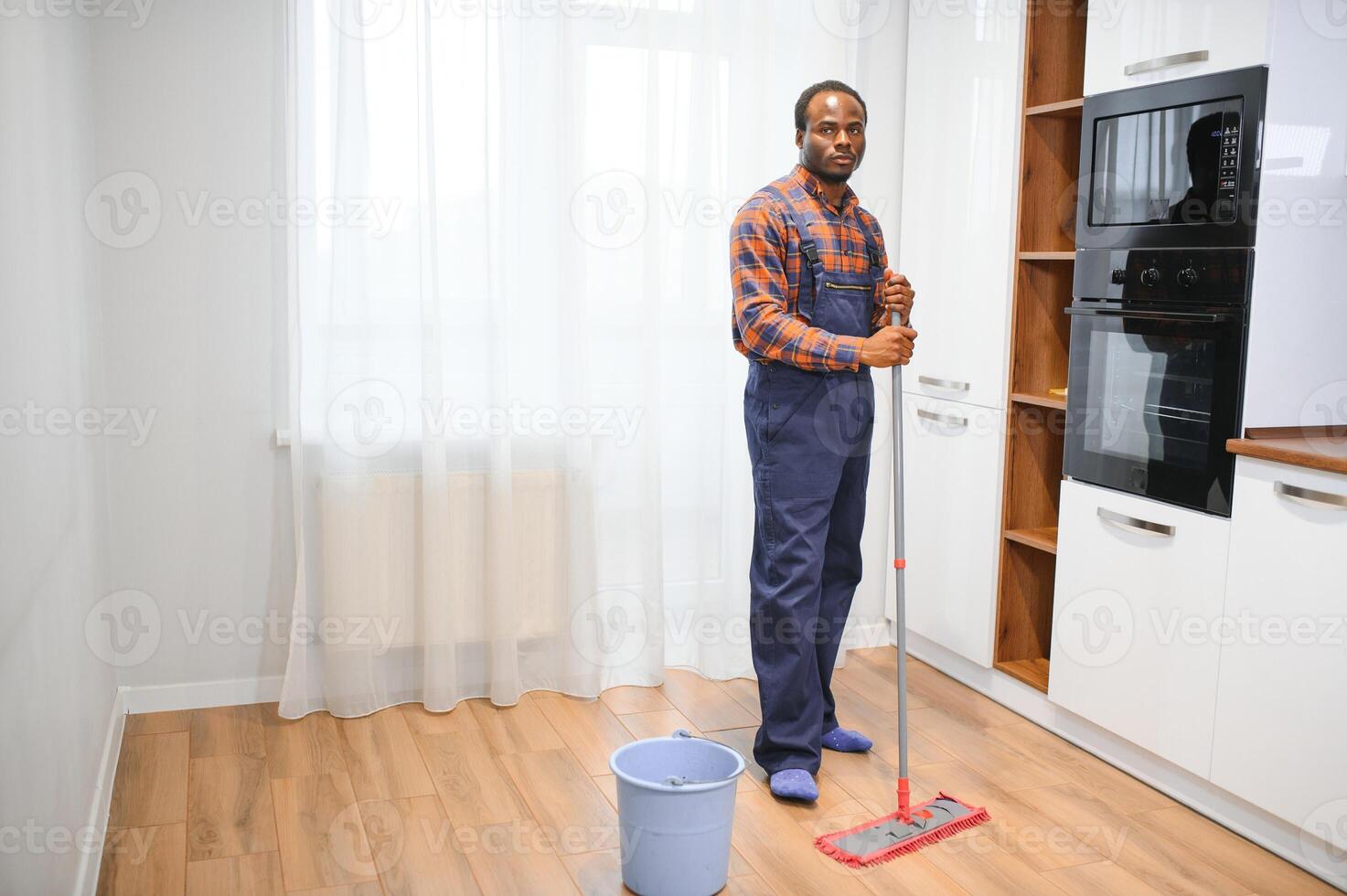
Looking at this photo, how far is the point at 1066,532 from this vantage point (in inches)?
115

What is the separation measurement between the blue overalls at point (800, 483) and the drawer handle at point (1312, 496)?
84 cm

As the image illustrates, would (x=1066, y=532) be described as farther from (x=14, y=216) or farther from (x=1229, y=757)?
(x=14, y=216)

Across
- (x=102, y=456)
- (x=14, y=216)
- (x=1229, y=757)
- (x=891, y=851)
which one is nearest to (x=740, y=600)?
(x=891, y=851)

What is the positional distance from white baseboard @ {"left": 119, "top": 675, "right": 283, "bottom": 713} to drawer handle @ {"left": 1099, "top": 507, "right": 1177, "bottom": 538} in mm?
2200

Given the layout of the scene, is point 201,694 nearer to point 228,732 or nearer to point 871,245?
point 228,732

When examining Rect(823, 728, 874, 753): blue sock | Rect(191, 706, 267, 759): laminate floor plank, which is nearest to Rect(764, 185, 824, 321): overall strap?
Rect(823, 728, 874, 753): blue sock

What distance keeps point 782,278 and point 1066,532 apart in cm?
102

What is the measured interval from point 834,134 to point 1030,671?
1553 mm

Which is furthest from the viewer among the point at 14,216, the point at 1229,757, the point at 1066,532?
the point at 1066,532

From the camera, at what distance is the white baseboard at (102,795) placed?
6.88ft

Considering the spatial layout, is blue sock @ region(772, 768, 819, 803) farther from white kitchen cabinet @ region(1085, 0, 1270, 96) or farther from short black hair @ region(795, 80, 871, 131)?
white kitchen cabinet @ region(1085, 0, 1270, 96)

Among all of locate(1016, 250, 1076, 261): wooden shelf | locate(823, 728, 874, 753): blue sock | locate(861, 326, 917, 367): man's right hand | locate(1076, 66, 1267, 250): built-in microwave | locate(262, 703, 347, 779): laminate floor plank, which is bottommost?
locate(262, 703, 347, 779): laminate floor plank

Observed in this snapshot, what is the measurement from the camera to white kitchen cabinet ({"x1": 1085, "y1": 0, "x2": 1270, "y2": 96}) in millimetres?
2363

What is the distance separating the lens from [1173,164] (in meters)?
2.58
